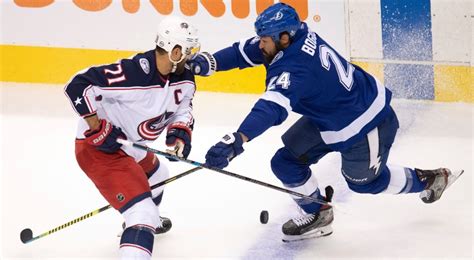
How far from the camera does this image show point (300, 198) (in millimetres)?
4359

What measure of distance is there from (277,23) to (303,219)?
0.97 metres

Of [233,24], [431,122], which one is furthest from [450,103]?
[233,24]

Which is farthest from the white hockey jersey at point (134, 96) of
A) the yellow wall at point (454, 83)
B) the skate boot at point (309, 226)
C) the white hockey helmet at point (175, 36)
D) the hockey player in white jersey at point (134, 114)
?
the yellow wall at point (454, 83)

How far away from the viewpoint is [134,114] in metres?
3.88

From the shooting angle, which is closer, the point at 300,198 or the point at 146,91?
the point at 146,91

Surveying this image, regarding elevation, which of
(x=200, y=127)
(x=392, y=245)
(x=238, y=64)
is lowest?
(x=392, y=245)

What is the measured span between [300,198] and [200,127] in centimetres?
167

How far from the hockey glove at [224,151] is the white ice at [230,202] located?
0.65 meters

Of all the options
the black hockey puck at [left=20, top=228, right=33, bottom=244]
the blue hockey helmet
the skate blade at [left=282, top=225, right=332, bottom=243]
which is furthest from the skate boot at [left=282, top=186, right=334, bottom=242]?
the black hockey puck at [left=20, top=228, right=33, bottom=244]

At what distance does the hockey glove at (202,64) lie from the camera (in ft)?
13.6

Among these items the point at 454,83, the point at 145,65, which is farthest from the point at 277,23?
the point at 454,83

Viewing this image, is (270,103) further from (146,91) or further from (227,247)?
(227,247)

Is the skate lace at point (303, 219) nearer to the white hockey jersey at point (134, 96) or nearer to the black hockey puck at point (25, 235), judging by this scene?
the white hockey jersey at point (134, 96)

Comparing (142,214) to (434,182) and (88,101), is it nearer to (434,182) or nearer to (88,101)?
(88,101)
